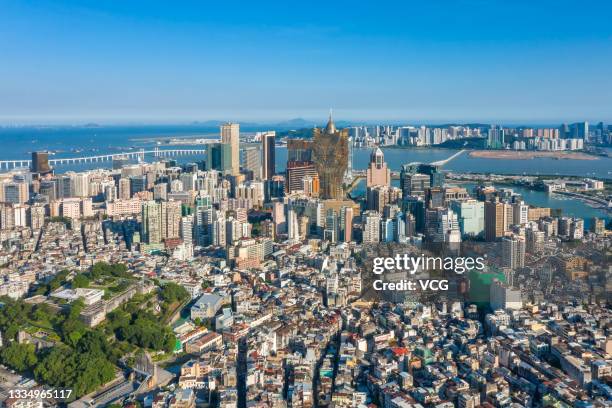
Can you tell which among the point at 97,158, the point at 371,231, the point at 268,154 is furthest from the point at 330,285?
the point at 97,158

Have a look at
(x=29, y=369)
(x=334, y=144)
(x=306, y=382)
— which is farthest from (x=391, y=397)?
(x=334, y=144)

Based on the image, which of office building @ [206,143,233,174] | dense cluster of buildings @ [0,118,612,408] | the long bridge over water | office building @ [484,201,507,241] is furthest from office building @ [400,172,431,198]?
the long bridge over water

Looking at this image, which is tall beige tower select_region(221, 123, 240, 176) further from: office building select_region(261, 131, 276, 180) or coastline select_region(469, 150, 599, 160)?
coastline select_region(469, 150, 599, 160)

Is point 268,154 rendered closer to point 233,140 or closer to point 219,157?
point 233,140

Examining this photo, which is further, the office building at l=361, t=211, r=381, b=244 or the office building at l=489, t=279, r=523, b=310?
the office building at l=361, t=211, r=381, b=244

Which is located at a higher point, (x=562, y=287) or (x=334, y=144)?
(x=334, y=144)

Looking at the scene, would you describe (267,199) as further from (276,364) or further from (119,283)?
(276,364)
